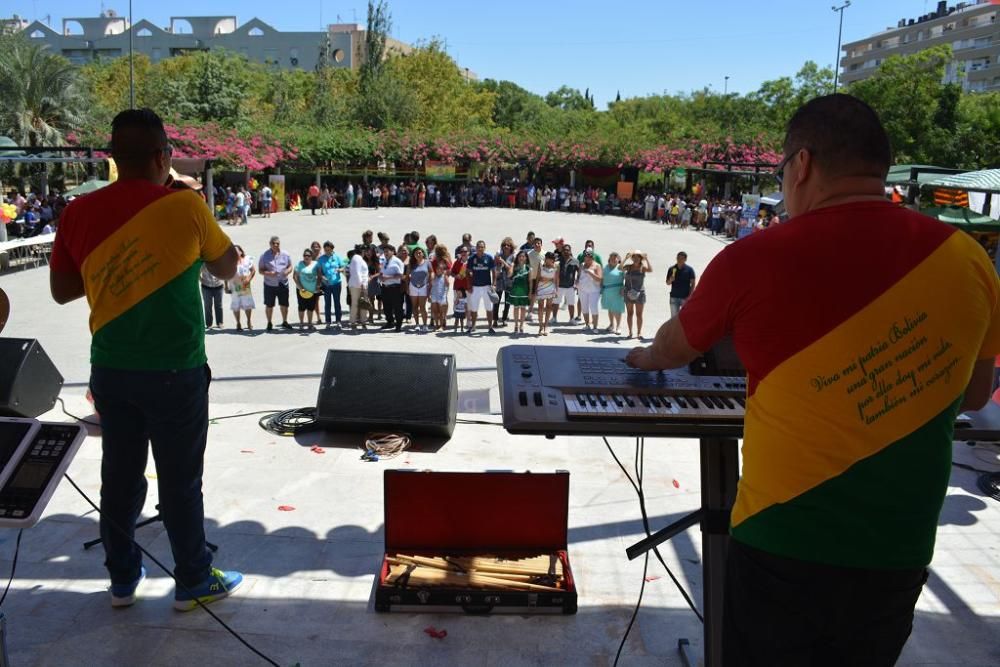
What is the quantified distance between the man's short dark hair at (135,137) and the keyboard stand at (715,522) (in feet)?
7.74

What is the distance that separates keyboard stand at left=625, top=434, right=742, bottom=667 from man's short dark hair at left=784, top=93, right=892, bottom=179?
3.31 ft

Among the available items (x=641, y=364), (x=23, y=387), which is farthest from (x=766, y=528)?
(x=23, y=387)

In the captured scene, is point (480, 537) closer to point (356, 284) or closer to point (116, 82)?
point (356, 284)

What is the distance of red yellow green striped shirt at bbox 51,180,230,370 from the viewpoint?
3094 mm

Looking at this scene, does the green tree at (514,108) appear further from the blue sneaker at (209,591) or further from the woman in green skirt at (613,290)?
the blue sneaker at (209,591)

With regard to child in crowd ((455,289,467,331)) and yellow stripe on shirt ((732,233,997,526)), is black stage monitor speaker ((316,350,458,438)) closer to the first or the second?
yellow stripe on shirt ((732,233,997,526))

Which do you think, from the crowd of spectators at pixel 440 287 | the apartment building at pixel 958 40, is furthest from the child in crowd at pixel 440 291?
the apartment building at pixel 958 40

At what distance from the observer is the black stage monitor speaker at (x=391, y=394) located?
6066 millimetres

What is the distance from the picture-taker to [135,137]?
10.3 ft

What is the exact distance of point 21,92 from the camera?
31188mm

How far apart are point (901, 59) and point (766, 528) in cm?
4664

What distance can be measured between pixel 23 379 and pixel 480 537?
13.1 ft

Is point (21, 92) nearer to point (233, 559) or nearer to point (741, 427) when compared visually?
point (233, 559)

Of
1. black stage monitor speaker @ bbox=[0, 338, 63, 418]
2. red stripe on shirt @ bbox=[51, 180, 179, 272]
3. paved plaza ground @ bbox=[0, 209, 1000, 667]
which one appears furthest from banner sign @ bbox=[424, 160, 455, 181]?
red stripe on shirt @ bbox=[51, 180, 179, 272]
